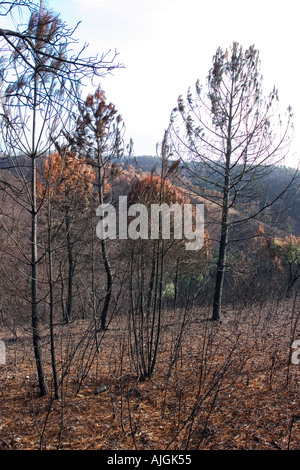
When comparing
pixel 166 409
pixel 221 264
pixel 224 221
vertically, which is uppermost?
pixel 224 221

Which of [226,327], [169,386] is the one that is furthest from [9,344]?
[169,386]

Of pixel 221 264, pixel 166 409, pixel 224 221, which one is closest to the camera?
pixel 166 409

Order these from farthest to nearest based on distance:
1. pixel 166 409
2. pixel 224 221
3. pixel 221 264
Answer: pixel 224 221
pixel 221 264
pixel 166 409

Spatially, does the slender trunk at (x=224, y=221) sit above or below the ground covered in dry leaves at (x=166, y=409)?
above

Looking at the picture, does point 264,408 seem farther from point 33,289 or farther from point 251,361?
point 33,289

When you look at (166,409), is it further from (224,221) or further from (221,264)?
(224,221)

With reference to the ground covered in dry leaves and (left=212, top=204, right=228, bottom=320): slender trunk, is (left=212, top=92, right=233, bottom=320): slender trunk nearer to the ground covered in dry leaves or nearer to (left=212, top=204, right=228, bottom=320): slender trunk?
(left=212, top=204, right=228, bottom=320): slender trunk

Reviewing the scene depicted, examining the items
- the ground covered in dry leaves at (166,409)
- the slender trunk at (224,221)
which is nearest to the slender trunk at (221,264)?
the slender trunk at (224,221)

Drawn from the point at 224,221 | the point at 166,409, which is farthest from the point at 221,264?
the point at 166,409

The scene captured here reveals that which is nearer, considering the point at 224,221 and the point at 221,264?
the point at 221,264

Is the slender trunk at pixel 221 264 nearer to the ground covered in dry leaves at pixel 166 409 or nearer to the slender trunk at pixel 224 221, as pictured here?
the slender trunk at pixel 224 221

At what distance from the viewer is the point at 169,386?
194 inches

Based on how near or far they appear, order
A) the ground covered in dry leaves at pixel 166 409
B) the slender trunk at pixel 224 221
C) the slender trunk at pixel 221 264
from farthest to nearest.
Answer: the slender trunk at pixel 221 264
the slender trunk at pixel 224 221
the ground covered in dry leaves at pixel 166 409

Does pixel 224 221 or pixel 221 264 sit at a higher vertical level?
pixel 224 221
